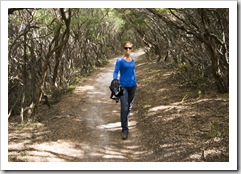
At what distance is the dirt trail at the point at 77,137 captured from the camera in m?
5.57

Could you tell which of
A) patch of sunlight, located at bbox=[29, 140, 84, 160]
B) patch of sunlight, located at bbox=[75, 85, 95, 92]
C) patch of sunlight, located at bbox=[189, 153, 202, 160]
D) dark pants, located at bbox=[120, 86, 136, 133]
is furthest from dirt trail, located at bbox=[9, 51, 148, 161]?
patch of sunlight, located at bbox=[75, 85, 95, 92]

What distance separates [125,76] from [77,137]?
1.68 m

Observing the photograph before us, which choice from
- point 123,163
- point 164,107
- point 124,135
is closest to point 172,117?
point 164,107

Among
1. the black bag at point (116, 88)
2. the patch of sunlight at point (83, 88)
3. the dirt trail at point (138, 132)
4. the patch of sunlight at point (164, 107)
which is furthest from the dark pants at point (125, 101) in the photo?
the patch of sunlight at point (83, 88)

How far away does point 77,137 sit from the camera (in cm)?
667

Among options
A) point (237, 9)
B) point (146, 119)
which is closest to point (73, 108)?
point (146, 119)

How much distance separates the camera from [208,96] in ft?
27.3

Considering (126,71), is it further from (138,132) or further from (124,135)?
(138,132)

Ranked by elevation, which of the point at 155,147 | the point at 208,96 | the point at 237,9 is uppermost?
the point at 237,9

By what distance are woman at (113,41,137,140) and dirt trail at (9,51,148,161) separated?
56 centimetres

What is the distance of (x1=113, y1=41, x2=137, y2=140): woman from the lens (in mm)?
6145

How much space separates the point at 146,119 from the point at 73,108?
278cm

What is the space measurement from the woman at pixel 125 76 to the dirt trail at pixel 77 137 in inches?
22.0

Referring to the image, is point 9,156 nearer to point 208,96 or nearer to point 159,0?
point 159,0
